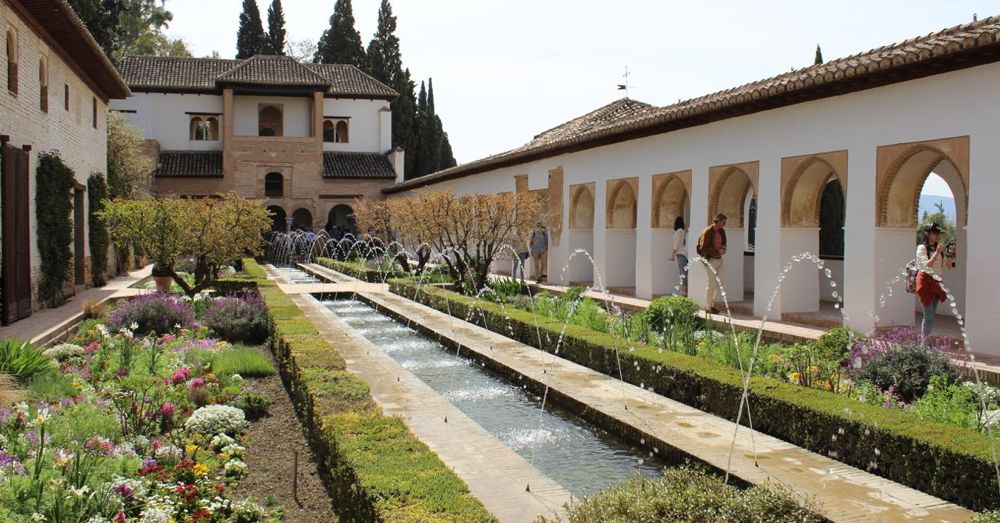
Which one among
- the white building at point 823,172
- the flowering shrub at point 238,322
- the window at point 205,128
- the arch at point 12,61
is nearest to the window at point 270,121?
the window at point 205,128

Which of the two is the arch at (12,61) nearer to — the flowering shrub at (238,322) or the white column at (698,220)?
the flowering shrub at (238,322)

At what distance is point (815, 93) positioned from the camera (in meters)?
11.3

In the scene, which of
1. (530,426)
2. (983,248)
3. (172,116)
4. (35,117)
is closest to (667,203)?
(983,248)

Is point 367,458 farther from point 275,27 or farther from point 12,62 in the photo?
point 275,27

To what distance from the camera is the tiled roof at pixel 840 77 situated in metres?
8.69

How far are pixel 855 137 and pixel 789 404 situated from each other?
20.1 ft

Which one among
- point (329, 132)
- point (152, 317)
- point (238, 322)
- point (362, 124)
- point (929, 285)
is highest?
point (362, 124)

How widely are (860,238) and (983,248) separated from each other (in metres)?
1.86

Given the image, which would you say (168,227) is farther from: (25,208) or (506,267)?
(506,267)

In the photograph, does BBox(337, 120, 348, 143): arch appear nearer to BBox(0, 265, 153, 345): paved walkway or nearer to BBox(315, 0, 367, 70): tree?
BBox(315, 0, 367, 70): tree

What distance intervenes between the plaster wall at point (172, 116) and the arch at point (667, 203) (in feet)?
89.8

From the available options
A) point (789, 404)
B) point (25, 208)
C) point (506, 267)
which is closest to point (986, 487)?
point (789, 404)

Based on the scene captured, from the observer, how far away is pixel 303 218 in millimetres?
38219

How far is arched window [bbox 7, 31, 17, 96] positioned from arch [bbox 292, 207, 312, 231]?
84.7ft
